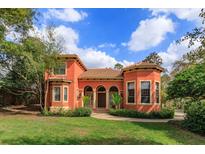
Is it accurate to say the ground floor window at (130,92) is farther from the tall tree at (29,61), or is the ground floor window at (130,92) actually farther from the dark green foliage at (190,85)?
the tall tree at (29,61)

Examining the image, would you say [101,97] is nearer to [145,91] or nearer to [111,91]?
[111,91]

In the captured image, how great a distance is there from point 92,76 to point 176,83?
40.3 feet

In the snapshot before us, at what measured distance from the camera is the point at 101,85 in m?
31.3

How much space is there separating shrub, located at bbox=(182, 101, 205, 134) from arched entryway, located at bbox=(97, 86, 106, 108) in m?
14.5

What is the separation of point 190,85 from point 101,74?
Result: 46.5ft

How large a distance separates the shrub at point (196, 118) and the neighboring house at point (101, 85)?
9126 millimetres

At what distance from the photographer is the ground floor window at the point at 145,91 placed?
89.2 feet

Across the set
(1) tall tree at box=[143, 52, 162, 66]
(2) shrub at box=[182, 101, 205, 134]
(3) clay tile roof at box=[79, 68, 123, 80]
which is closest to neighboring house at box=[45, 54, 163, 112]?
(3) clay tile roof at box=[79, 68, 123, 80]

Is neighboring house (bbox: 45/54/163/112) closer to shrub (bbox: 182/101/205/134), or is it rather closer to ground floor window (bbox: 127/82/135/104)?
ground floor window (bbox: 127/82/135/104)

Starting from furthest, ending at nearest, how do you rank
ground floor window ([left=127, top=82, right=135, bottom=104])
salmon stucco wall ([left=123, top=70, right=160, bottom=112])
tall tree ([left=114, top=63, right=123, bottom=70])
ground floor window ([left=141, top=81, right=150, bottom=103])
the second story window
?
tall tree ([left=114, top=63, right=123, bottom=70]) < the second story window < ground floor window ([left=127, top=82, right=135, bottom=104]) < ground floor window ([left=141, top=81, right=150, bottom=103]) < salmon stucco wall ([left=123, top=70, right=160, bottom=112])

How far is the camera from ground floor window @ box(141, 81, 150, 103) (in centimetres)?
2719

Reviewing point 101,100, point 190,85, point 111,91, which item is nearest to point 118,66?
point 101,100

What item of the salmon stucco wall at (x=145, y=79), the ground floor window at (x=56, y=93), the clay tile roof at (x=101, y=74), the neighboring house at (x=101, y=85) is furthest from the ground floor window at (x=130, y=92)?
the ground floor window at (x=56, y=93)
